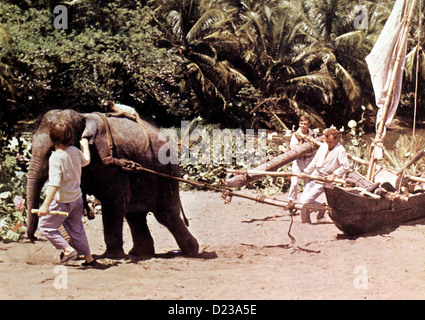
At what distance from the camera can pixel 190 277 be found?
5930 mm

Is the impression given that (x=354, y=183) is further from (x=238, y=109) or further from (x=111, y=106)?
(x=238, y=109)

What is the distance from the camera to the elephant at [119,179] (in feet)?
20.3

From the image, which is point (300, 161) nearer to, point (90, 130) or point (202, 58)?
point (90, 130)

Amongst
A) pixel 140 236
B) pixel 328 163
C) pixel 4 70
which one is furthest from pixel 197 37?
pixel 140 236

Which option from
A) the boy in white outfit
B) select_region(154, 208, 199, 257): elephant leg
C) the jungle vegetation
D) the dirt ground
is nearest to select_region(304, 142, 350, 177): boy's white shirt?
the dirt ground

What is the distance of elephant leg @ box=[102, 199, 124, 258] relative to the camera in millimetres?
6562

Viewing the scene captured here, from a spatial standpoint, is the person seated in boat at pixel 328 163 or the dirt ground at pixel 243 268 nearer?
the dirt ground at pixel 243 268

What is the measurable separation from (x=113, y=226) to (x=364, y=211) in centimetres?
348

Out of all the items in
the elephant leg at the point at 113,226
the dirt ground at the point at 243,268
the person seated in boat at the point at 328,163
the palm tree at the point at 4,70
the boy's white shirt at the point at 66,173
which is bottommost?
the dirt ground at the point at 243,268

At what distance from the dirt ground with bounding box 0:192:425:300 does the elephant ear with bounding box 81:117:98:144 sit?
4.12 ft

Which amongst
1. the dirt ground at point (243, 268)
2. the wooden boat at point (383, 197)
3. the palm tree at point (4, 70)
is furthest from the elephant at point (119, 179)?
the palm tree at point (4, 70)

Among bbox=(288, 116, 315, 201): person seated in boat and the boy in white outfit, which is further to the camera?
bbox=(288, 116, 315, 201): person seated in boat

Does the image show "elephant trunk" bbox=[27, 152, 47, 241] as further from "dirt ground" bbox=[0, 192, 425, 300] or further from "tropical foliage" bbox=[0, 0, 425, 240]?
"tropical foliage" bbox=[0, 0, 425, 240]

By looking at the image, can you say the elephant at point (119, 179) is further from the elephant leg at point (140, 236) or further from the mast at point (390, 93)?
the mast at point (390, 93)
